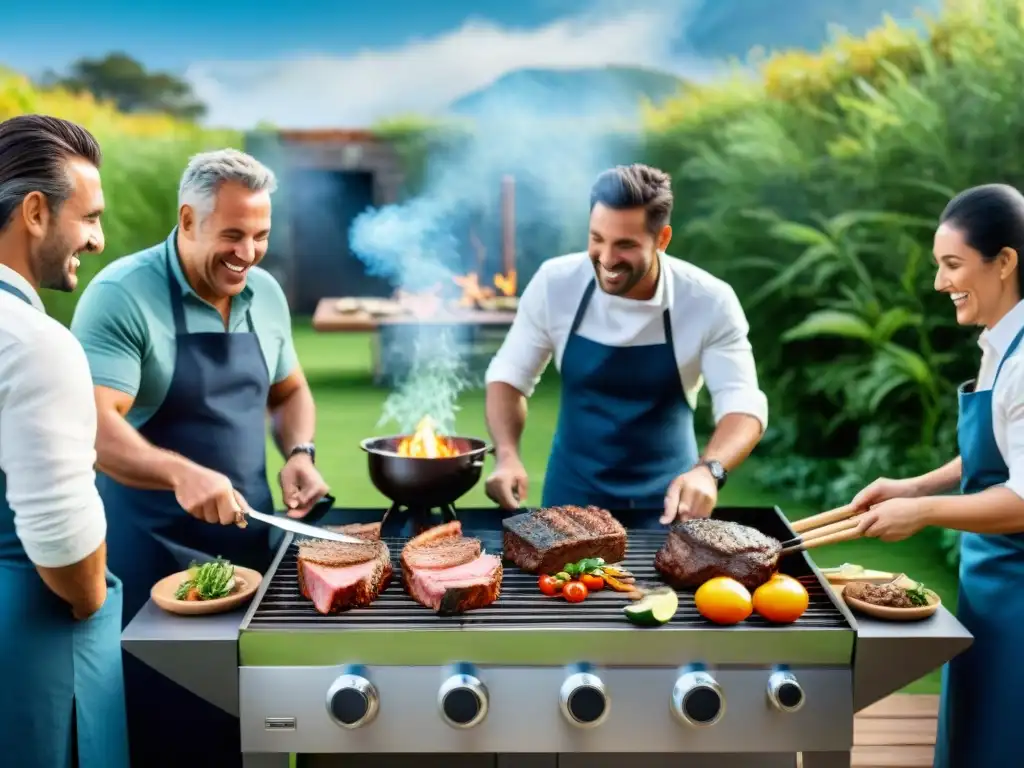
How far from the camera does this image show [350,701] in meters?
2.33

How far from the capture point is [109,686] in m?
2.53

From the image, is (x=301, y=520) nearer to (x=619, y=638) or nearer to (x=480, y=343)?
(x=619, y=638)

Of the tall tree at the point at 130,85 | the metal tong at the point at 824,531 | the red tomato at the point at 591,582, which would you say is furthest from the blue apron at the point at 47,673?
the tall tree at the point at 130,85

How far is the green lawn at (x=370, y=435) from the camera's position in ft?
23.8

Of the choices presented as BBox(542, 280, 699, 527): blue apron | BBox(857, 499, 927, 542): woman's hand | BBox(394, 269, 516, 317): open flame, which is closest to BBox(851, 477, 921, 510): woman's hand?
BBox(857, 499, 927, 542): woman's hand

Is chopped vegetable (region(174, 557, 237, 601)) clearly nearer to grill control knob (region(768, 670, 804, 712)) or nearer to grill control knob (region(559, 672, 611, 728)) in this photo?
grill control knob (region(559, 672, 611, 728))

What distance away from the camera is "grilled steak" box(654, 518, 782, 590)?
265cm

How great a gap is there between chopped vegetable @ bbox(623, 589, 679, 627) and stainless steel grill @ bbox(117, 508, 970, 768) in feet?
0.12

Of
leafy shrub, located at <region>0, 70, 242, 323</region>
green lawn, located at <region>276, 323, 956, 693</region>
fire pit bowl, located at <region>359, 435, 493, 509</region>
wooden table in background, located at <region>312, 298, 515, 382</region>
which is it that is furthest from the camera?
leafy shrub, located at <region>0, 70, 242, 323</region>

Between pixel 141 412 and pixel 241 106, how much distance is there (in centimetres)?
1165

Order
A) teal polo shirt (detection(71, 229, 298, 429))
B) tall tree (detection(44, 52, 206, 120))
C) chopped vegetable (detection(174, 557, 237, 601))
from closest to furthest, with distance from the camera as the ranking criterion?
1. chopped vegetable (detection(174, 557, 237, 601))
2. teal polo shirt (detection(71, 229, 298, 429))
3. tall tree (detection(44, 52, 206, 120))

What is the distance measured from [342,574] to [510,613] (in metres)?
0.44

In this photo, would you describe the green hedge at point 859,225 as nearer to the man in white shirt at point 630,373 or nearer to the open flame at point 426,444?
the man in white shirt at point 630,373

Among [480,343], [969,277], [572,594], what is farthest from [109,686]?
[480,343]
